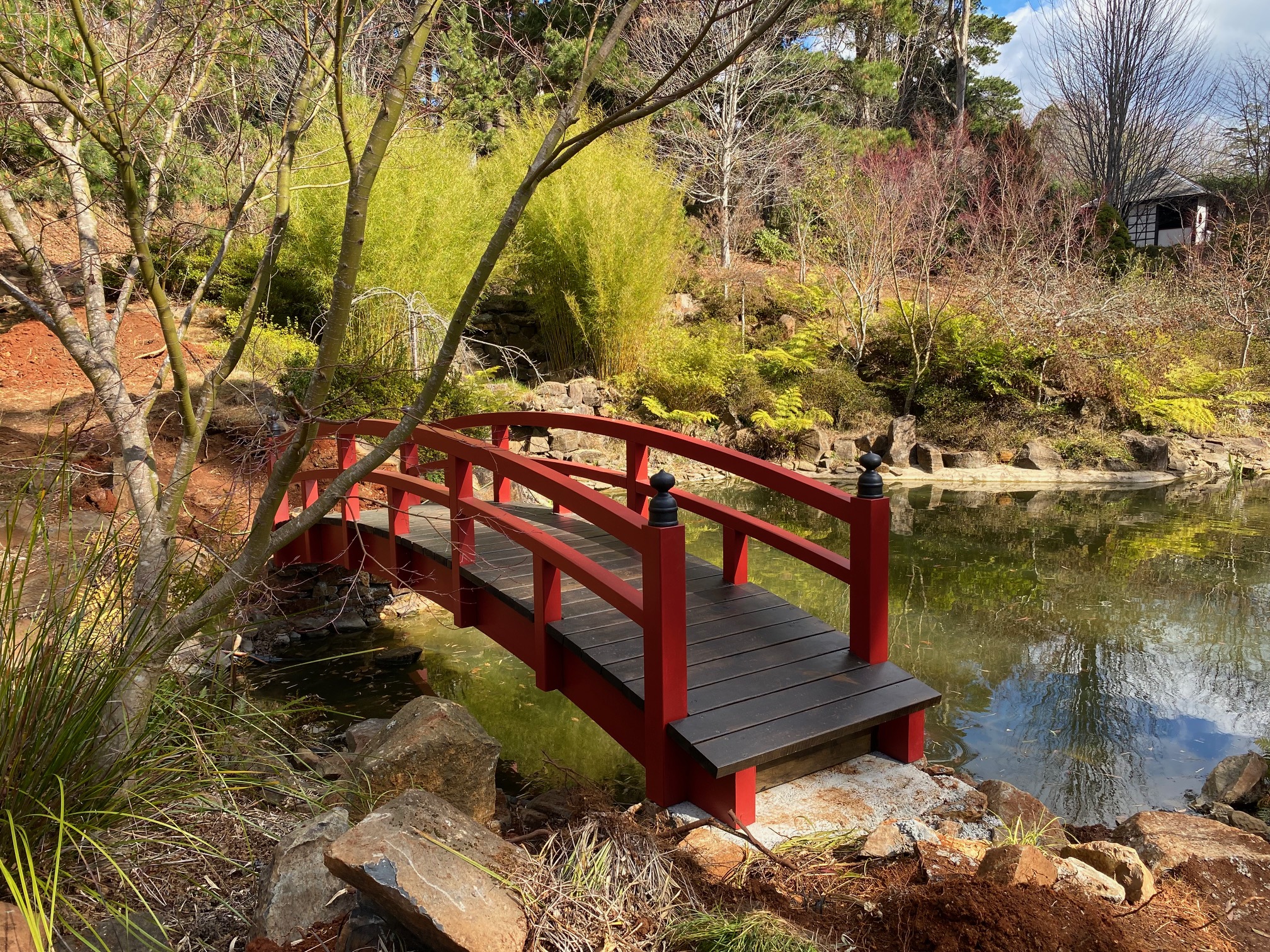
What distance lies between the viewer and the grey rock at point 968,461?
11031 millimetres

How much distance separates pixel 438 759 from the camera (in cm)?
275

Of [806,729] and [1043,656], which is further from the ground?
[806,729]

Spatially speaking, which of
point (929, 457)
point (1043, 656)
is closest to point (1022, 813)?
point (1043, 656)

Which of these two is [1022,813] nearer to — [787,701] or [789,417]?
[787,701]

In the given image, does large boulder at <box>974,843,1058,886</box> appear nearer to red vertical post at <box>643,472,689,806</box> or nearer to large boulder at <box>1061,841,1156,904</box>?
large boulder at <box>1061,841,1156,904</box>

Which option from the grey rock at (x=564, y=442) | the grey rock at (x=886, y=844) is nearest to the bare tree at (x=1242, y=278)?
the grey rock at (x=564, y=442)

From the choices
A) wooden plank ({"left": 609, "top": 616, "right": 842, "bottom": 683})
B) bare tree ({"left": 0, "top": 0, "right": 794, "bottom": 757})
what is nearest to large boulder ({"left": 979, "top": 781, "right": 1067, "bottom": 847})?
wooden plank ({"left": 609, "top": 616, "right": 842, "bottom": 683})

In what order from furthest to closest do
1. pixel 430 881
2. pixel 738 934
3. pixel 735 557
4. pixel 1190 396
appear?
1. pixel 1190 396
2. pixel 735 557
3. pixel 738 934
4. pixel 430 881

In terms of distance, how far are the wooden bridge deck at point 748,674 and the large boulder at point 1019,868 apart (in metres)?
0.67

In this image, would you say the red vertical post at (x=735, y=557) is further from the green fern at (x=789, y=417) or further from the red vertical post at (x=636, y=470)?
the green fern at (x=789, y=417)

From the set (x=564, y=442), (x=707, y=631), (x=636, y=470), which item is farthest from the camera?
(x=564, y=442)

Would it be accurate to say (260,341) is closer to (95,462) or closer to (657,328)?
(95,462)

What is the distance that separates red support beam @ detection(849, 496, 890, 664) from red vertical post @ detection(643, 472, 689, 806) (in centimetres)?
70

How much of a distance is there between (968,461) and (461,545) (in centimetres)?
880
